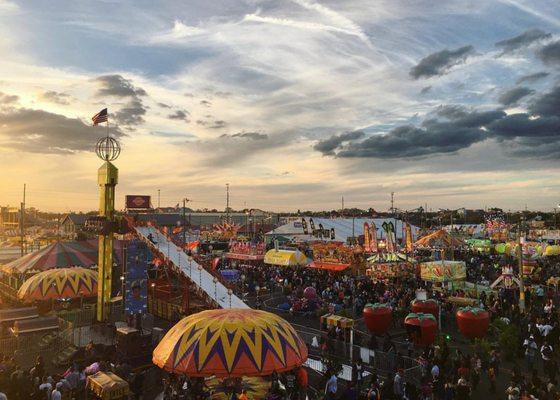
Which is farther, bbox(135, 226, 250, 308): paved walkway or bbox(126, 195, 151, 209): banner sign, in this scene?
bbox(126, 195, 151, 209): banner sign

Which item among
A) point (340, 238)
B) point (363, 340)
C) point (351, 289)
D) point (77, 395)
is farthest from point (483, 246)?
point (77, 395)

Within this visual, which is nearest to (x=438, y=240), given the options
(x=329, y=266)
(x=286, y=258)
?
(x=329, y=266)

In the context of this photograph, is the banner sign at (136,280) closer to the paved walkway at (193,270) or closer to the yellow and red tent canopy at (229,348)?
Answer: the paved walkway at (193,270)

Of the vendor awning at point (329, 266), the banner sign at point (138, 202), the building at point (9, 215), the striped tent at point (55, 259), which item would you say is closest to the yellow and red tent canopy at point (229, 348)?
the banner sign at point (138, 202)

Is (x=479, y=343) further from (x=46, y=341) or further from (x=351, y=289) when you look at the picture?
(x=46, y=341)

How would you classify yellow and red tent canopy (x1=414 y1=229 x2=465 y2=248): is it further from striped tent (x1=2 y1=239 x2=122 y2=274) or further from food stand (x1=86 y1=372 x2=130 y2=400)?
food stand (x1=86 y1=372 x2=130 y2=400)

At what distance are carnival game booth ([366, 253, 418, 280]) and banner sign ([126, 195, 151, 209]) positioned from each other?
60.5 ft

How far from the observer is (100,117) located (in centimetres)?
2728

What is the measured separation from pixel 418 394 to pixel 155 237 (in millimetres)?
18711

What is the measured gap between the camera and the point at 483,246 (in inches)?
2505

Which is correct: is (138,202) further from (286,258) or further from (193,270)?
(286,258)

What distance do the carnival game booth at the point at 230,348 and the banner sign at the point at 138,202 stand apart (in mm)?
20334

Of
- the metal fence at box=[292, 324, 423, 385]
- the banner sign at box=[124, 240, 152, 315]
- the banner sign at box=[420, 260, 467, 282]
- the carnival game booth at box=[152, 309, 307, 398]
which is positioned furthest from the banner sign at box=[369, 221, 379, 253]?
the carnival game booth at box=[152, 309, 307, 398]

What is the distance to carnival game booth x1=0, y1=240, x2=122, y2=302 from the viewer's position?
3366cm
